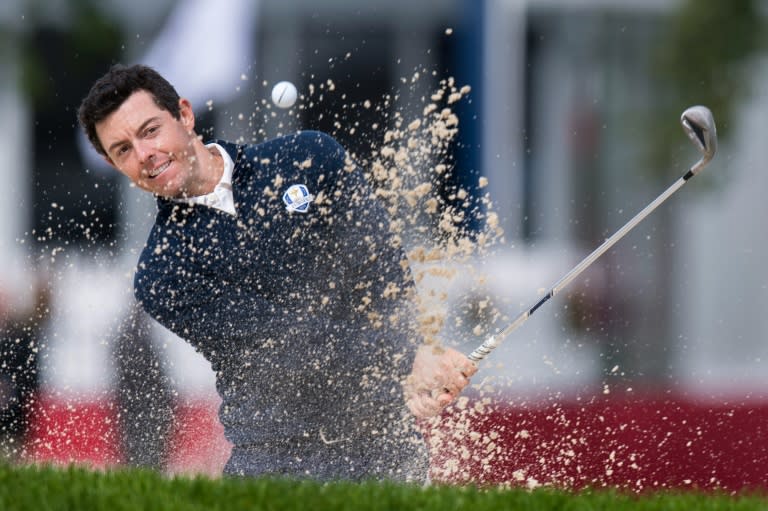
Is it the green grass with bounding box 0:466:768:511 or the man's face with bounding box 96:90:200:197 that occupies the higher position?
the man's face with bounding box 96:90:200:197

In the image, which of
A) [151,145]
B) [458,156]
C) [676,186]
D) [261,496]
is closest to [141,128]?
[151,145]

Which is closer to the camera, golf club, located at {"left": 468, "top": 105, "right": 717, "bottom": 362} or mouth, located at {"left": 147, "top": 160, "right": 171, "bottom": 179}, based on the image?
golf club, located at {"left": 468, "top": 105, "right": 717, "bottom": 362}

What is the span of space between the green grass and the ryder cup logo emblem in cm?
98

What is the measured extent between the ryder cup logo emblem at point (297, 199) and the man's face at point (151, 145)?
0.29 metres

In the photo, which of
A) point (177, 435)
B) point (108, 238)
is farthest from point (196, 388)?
point (108, 238)

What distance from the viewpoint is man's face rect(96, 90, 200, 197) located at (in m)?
4.28

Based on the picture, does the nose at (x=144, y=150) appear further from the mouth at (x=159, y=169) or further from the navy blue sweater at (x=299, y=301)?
the navy blue sweater at (x=299, y=301)

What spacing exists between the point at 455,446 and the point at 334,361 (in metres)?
1.12

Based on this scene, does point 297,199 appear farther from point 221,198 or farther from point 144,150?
point 144,150

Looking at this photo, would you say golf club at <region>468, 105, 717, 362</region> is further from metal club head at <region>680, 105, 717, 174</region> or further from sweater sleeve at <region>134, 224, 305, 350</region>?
sweater sleeve at <region>134, 224, 305, 350</region>

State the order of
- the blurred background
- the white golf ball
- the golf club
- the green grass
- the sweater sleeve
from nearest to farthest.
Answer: the green grass < the golf club < the sweater sleeve < the white golf ball < the blurred background

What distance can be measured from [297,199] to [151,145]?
0.48 m

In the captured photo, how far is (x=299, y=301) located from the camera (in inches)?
172

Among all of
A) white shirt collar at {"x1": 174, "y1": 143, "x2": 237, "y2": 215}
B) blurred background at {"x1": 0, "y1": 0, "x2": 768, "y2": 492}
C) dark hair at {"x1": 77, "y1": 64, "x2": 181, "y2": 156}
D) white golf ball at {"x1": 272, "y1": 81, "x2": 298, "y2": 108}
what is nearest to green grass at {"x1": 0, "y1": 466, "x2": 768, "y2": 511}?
white shirt collar at {"x1": 174, "y1": 143, "x2": 237, "y2": 215}
